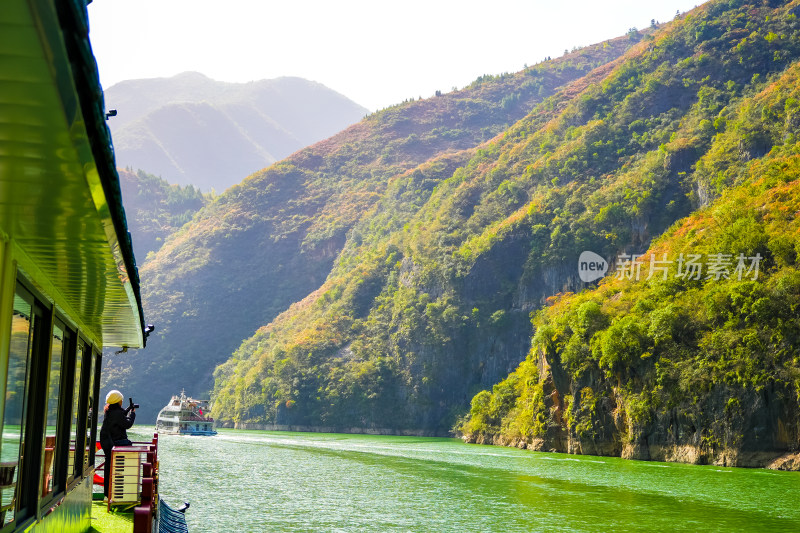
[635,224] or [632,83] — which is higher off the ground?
[632,83]

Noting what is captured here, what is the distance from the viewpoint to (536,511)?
2405cm

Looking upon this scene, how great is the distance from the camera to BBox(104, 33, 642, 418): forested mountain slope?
126 meters

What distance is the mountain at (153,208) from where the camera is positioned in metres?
174

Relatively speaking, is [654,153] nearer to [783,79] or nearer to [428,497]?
[783,79]

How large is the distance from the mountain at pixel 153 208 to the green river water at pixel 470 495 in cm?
13605

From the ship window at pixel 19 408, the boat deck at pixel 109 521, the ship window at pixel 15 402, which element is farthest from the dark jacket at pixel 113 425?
the ship window at pixel 15 402

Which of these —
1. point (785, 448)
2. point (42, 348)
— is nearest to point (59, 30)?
point (42, 348)

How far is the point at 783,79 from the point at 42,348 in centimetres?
7971

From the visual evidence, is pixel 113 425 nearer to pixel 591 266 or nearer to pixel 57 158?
pixel 57 158

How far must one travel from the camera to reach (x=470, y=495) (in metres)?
28.2

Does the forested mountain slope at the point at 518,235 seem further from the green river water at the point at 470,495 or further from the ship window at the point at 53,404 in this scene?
the ship window at the point at 53,404

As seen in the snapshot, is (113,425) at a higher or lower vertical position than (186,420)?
higher

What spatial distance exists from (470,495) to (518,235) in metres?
67.3

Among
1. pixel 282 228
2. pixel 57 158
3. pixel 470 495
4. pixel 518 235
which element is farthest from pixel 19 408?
pixel 282 228
